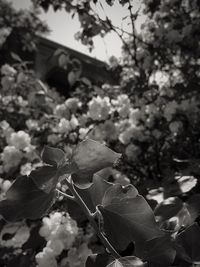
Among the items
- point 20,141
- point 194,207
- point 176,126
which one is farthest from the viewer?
point 176,126

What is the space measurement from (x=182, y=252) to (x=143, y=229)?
16 cm

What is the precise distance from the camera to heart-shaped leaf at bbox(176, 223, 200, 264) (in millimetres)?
810

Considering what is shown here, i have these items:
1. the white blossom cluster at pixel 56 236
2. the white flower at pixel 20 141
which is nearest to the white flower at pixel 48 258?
the white blossom cluster at pixel 56 236

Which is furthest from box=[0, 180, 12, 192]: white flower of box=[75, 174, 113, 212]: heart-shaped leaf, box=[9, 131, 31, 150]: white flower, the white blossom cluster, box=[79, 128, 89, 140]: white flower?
box=[75, 174, 113, 212]: heart-shaped leaf

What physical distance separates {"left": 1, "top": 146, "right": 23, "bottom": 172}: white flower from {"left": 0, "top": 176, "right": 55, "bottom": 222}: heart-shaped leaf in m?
1.67

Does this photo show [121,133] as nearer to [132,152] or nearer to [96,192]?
[132,152]

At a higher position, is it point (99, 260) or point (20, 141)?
point (99, 260)

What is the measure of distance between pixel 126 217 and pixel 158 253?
0.41ft

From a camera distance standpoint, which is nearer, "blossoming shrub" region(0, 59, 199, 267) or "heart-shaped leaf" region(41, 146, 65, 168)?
"heart-shaped leaf" region(41, 146, 65, 168)

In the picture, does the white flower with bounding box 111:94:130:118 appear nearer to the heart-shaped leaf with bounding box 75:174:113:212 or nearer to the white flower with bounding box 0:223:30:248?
the white flower with bounding box 0:223:30:248

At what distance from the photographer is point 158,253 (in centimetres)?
77

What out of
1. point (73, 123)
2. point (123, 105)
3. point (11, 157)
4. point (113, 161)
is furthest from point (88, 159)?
point (123, 105)

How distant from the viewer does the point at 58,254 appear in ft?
4.70

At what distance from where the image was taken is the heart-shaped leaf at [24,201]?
71cm
